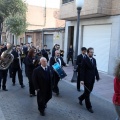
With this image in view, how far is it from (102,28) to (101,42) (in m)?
0.84

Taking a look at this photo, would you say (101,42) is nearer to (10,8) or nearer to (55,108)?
(55,108)

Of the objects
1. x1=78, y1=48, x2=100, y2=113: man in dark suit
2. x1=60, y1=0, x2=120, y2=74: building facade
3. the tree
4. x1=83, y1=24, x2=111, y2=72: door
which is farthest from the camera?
the tree

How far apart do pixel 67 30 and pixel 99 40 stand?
4.75 meters

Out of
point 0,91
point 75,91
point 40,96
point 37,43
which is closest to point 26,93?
point 0,91

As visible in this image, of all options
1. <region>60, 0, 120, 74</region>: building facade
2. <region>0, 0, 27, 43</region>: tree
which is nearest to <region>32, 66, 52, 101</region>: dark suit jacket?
<region>60, 0, 120, 74</region>: building facade

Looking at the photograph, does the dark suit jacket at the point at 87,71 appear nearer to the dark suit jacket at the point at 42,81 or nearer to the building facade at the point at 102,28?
the dark suit jacket at the point at 42,81

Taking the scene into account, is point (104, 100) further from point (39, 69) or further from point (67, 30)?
point (67, 30)

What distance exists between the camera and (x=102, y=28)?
1413cm

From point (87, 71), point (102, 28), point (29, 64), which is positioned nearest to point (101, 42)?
point (102, 28)

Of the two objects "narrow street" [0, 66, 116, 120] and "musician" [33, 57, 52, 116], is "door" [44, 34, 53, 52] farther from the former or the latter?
"musician" [33, 57, 52, 116]

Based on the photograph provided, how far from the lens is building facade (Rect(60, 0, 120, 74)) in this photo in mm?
12806

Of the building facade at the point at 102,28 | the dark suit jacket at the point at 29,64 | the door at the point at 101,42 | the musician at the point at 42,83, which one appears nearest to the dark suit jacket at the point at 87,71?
the musician at the point at 42,83

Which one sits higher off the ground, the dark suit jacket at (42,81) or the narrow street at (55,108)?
the dark suit jacket at (42,81)

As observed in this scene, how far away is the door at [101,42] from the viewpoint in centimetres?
1371
